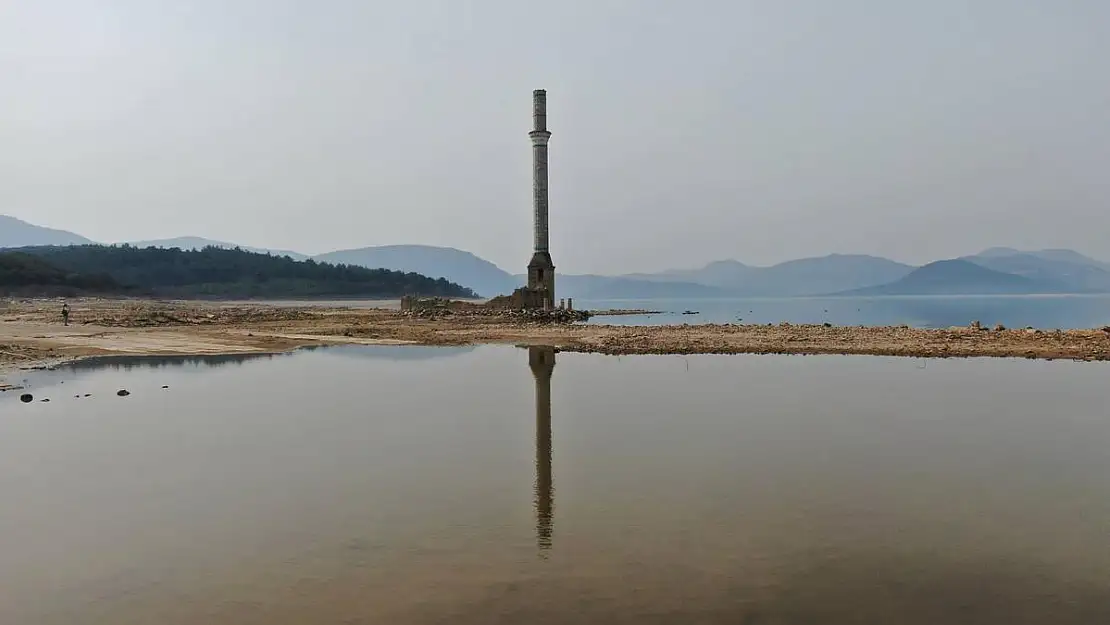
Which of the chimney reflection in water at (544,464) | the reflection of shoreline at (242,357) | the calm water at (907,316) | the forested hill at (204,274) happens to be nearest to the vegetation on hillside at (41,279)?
the forested hill at (204,274)

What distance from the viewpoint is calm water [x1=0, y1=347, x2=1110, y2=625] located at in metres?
6.49

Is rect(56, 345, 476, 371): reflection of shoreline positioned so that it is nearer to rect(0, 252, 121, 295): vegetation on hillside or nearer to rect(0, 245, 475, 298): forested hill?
rect(0, 252, 121, 295): vegetation on hillside

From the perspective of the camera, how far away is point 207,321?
151 feet

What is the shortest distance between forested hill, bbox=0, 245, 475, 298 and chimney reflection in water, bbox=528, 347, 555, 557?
9853 cm

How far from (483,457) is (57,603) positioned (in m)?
6.22

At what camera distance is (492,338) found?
3747 centimetres

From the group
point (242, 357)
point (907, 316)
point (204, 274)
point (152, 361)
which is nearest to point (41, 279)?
point (204, 274)

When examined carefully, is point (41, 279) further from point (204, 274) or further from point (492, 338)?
point (492, 338)

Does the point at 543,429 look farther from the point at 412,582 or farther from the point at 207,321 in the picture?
the point at 207,321

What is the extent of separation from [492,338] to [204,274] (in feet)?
372

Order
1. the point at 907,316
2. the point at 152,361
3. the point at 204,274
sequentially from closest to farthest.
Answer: the point at 152,361, the point at 907,316, the point at 204,274

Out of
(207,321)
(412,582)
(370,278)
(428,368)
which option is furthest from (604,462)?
(370,278)

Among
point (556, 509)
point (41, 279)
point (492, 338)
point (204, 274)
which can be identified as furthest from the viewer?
point (204, 274)

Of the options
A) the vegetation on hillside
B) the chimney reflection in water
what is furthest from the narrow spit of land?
the vegetation on hillside
